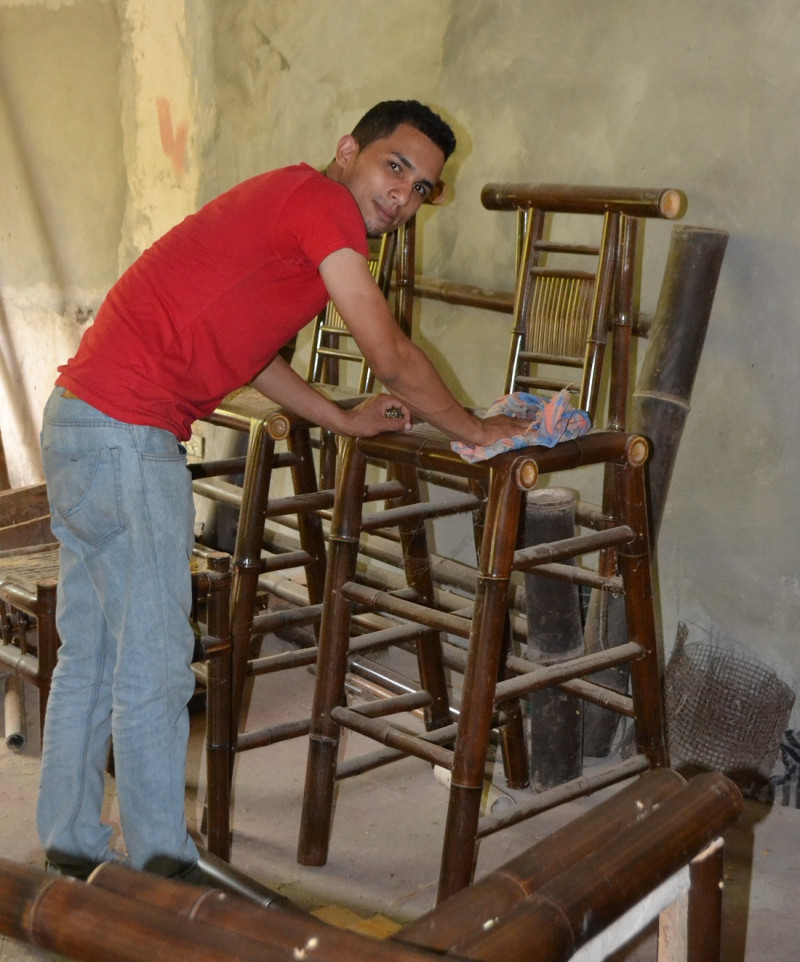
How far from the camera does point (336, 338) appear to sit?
2.99m

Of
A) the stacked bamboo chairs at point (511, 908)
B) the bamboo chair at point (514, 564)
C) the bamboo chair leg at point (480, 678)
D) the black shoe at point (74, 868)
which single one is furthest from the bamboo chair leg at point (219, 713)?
the stacked bamboo chairs at point (511, 908)

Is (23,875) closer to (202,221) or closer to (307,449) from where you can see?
(202,221)

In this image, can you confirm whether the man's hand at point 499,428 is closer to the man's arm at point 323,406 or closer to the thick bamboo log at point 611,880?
the man's arm at point 323,406

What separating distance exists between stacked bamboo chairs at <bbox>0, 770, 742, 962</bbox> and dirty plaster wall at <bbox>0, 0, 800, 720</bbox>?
178cm

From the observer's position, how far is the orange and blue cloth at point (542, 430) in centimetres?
186

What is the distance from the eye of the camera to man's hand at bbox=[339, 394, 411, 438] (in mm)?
2094

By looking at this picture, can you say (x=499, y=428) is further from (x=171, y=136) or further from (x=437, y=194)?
(x=171, y=136)

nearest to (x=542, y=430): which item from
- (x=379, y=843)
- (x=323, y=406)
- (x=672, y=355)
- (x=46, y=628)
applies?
(x=323, y=406)

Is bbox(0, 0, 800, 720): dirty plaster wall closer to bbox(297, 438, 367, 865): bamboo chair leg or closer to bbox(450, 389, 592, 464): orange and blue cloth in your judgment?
bbox(450, 389, 592, 464): orange and blue cloth

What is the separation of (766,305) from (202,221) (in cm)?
136

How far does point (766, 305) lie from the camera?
260 centimetres

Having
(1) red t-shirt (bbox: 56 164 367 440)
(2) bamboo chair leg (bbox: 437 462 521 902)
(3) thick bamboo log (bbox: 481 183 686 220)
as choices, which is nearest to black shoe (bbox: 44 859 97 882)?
(2) bamboo chair leg (bbox: 437 462 521 902)

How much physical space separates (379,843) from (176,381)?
1.13 meters

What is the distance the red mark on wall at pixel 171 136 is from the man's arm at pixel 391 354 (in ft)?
8.62
